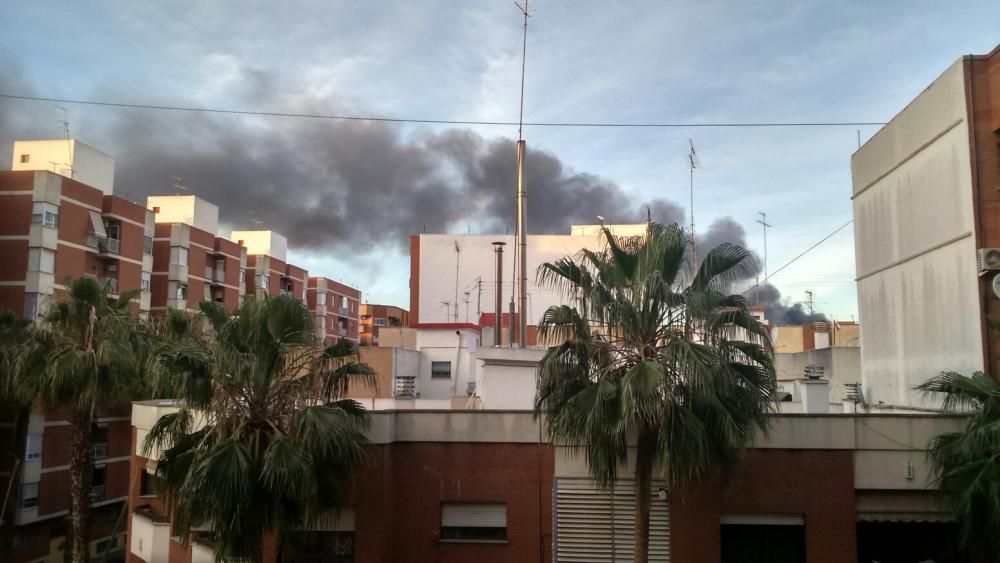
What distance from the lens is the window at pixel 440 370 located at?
105 ft

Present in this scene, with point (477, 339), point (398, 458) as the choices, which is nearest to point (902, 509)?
point (398, 458)

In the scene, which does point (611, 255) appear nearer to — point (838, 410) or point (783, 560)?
point (783, 560)

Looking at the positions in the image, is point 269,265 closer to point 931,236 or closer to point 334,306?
point 334,306

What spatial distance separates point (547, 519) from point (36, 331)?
691 inches

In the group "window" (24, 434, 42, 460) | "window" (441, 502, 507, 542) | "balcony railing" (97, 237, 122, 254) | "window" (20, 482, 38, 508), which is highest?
"balcony railing" (97, 237, 122, 254)

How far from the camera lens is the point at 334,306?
285ft

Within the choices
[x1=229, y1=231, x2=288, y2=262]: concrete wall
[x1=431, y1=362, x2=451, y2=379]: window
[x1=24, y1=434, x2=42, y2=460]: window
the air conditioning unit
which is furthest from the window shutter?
[x1=229, y1=231, x2=288, y2=262]: concrete wall

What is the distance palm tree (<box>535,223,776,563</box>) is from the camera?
1037 centimetres

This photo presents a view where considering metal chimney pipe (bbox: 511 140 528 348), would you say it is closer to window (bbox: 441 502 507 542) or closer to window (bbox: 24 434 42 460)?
window (bbox: 441 502 507 542)

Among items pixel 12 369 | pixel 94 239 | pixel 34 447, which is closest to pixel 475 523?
pixel 12 369

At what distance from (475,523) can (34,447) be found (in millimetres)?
30991

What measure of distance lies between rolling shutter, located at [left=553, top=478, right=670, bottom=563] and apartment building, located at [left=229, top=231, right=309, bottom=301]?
58135 mm

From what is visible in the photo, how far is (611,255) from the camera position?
468 inches

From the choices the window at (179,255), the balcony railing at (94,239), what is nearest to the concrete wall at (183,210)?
the window at (179,255)
